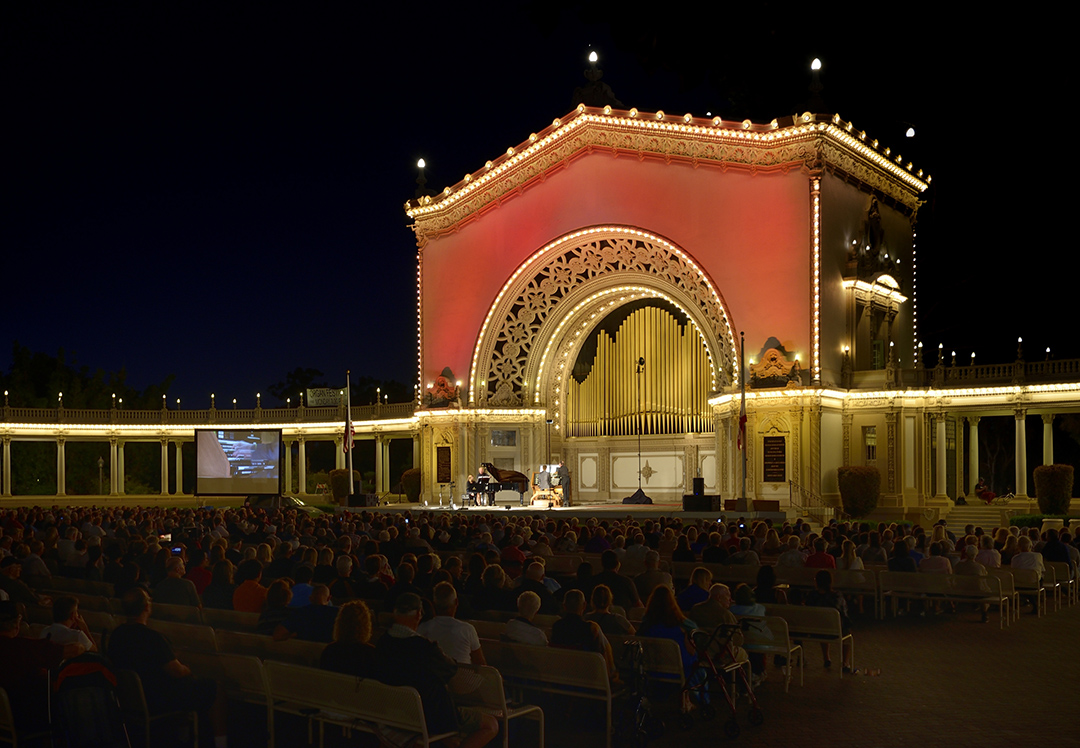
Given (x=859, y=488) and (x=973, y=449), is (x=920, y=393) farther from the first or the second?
(x=973, y=449)

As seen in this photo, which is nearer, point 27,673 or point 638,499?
point 27,673

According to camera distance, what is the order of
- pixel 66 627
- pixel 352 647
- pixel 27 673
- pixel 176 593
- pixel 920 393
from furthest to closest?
pixel 920 393
pixel 176 593
pixel 66 627
pixel 27 673
pixel 352 647

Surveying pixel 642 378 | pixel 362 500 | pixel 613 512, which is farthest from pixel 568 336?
pixel 613 512

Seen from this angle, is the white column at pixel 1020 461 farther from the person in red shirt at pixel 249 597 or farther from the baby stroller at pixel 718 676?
the person in red shirt at pixel 249 597

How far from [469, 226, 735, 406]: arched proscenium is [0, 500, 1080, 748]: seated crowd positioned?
17.2 m

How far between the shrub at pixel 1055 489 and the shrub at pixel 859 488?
4810mm

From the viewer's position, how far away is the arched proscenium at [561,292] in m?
37.8

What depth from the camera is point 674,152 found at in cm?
3822

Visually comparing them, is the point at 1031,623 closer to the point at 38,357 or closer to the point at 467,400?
the point at 467,400

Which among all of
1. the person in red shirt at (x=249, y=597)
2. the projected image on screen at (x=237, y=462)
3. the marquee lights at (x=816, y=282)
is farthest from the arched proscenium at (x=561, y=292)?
the person in red shirt at (x=249, y=597)

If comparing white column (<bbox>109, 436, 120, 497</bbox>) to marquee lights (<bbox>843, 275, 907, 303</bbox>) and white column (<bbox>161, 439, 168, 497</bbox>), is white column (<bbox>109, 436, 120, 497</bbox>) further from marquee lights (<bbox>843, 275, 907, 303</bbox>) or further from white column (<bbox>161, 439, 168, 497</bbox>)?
marquee lights (<bbox>843, 275, 907, 303</bbox>)

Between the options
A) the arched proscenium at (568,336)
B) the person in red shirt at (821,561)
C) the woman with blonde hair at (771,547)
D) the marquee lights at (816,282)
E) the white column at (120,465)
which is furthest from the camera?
the white column at (120,465)

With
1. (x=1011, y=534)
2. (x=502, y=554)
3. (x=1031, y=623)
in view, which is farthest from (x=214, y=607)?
(x=1011, y=534)

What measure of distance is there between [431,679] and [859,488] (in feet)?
94.2
